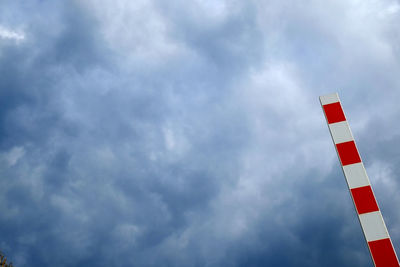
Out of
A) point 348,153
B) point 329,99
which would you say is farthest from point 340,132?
point 329,99

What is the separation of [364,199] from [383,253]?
0.58 metres

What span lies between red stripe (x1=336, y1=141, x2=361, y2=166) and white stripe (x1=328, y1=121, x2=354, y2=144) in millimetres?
57

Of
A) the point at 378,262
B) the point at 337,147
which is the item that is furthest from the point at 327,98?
the point at 378,262

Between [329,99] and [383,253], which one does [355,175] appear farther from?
[329,99]

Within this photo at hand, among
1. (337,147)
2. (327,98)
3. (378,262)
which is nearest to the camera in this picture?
(378,262)

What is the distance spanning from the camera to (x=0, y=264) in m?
34.2

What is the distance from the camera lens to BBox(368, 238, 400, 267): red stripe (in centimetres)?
327

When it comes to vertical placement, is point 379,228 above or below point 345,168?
below

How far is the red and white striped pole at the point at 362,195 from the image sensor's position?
3.35 m

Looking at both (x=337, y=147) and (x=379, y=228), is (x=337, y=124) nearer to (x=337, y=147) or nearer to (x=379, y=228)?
(x=337, y=147)

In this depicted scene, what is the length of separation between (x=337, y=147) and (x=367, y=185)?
54 centimetres

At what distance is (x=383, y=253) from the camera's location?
3338 mm

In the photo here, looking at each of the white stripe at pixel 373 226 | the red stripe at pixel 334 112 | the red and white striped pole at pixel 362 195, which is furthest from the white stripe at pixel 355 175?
the red stripe at pixel 334 112

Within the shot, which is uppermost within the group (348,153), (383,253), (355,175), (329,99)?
(329,99)
